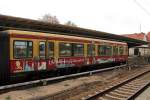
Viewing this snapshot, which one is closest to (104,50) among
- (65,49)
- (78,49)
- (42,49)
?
(78,49)

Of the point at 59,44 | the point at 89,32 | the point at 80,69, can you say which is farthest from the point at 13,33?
the point at 89,32

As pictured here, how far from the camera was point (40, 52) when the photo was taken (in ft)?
50.9

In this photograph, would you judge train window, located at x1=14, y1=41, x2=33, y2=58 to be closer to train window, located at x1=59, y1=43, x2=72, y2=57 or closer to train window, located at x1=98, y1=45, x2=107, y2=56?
train window, located at x1=59, y1=43, x2=72, y2=57

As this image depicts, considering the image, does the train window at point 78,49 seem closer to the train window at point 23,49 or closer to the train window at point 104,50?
the train window at point 104,50

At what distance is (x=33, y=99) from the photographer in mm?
11172

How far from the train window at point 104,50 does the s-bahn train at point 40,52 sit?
0.76m

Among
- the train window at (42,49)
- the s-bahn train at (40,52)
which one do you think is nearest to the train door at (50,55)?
the s-bahn train at (40,52)

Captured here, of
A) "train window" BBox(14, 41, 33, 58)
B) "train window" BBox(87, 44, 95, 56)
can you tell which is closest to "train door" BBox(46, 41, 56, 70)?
"train window" BBox(14, 41, 33, 58)

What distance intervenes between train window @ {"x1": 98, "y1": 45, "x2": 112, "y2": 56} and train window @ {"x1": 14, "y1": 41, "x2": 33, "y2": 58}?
10225 millimetres

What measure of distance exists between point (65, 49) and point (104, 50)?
763 cm

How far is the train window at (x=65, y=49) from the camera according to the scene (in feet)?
57.6

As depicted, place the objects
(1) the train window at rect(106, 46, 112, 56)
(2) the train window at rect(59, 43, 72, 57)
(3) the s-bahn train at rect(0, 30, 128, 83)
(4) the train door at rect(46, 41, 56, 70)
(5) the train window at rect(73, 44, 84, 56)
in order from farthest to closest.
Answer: (1) the train window at rect(106, 46, 112, 56)
(5) the train window at rect(73, 44, 84, 56)
(2) the train window at rect(59, 43, 72, 57)
(4) the train door at rect(46, 41, 56, 70)
(3) the s-bahn train at rect(0, 30, 128, 83)

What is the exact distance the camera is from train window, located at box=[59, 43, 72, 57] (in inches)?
691

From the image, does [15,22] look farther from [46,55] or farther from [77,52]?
[77,52]
